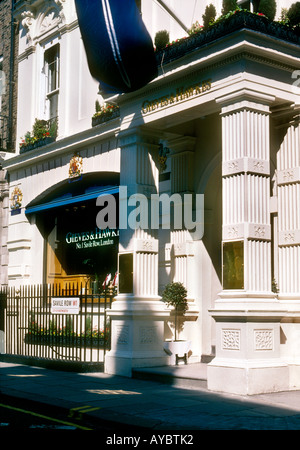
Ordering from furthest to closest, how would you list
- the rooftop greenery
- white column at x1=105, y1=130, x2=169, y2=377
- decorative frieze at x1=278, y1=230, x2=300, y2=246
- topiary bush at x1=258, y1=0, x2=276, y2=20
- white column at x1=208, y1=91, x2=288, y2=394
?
white column at x1=105, y1=130, x2=169, y2=377 < decorative frieze at x1=278, y1=230, x2=300, y2=246 < topiary bush at x1=258, y1=0, x2=276, y2=20 < the rooftop greenery < white column at x1=208, y1=91, x2=288, y2=394

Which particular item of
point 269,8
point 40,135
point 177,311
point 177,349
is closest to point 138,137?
point 269,8

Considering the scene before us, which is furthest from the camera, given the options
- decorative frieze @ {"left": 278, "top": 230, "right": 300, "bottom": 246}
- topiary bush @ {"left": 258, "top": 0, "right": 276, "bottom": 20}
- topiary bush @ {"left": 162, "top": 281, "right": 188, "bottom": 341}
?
topiary bush @ {"left": 162, "top": 281, "right": 188, "bottom": 341}

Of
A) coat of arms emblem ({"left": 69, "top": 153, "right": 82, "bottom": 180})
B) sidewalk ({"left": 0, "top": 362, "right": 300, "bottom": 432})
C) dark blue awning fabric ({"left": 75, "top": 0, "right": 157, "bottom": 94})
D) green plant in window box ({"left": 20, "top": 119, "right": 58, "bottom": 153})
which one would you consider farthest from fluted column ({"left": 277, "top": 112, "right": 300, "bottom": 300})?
green plant in window box ({"left": 20, "top": 119, "right": 58, "bottom": 153})

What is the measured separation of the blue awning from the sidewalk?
17.5 ft

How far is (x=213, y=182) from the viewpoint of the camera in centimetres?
1502

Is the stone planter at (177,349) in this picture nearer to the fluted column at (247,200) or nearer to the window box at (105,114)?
the fluted column at (247,200)

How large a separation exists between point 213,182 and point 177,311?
3.09m

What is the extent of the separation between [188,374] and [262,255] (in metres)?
2.84

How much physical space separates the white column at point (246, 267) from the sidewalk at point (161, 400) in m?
0.41

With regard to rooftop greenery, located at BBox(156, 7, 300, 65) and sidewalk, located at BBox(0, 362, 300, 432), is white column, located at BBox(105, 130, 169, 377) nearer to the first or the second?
sidewalk, located at BBox(0, 362, 300, 432)

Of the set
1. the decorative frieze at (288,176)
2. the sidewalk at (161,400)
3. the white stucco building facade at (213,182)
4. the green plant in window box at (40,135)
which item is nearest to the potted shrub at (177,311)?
the white stucco building facade at (213,182)

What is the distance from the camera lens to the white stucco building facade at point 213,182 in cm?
1116

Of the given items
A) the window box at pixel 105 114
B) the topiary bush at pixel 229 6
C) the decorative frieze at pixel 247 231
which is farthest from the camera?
the window box at pixel 105 114

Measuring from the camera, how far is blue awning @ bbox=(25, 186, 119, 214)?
1748 centimetres
